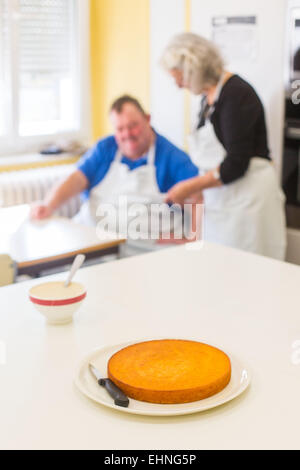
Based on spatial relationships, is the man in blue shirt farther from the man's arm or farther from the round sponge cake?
the round sponge cake

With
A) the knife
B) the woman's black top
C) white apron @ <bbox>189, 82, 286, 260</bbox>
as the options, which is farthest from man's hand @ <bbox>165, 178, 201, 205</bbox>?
the knife

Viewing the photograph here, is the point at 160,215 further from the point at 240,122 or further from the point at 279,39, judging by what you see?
the point at 279,39

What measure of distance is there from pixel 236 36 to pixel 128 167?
962 mm

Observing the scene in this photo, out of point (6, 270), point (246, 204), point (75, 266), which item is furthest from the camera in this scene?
point (246, 204)

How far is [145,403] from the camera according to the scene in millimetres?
1062

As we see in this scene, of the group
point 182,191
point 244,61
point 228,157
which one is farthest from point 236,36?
point 182,191

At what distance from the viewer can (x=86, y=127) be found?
448 cm

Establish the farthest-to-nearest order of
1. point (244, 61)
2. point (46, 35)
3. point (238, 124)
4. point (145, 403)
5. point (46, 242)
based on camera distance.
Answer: point (46, 35)
point (244, 61)
point (238, 124)
point (46, 242)
point (145, 403)

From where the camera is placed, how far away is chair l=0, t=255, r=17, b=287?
75.2 inches

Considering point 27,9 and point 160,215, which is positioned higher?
point 27,9

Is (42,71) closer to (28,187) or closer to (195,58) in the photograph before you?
(28,187)

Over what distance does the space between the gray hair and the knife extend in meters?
2.14
